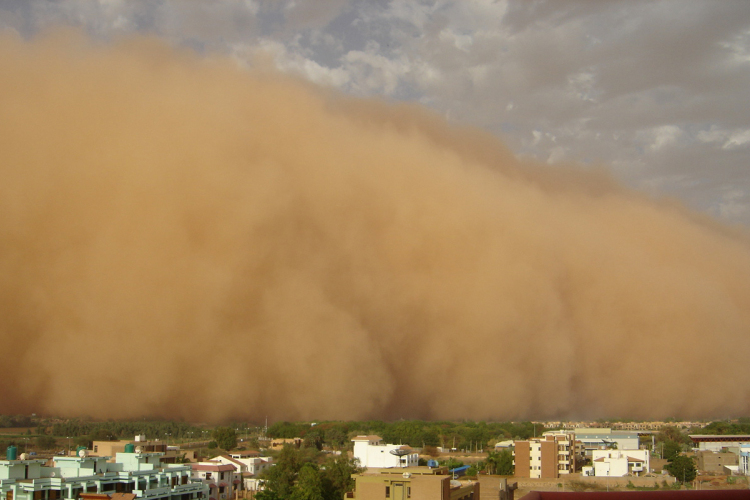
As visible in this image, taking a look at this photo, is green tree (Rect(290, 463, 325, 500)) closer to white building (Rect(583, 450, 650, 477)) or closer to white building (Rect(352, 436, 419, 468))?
white building (Rect(352, 436, 419, 468))

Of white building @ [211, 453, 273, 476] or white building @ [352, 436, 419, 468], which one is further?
white building @ [352, 436, 419, 468]

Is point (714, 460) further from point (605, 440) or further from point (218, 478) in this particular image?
point (218, 478)

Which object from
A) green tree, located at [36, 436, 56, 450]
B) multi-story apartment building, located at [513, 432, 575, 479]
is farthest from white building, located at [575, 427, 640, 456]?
green tree, located at [36, 436, 56, 450]

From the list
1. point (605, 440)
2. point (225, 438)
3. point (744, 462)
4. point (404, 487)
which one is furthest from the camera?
point (605, 440)

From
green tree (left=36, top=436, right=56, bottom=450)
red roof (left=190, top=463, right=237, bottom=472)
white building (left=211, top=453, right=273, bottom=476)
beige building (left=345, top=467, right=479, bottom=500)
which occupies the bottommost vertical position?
white building (left=211, top=453, right=273, bottom=476)

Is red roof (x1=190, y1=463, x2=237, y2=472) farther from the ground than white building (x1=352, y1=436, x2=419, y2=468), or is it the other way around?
red roof (x1=190, y1=463, x2=237, y2=472)

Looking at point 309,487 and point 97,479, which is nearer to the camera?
point 97,479

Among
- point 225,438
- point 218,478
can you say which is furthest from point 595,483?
point 225,438

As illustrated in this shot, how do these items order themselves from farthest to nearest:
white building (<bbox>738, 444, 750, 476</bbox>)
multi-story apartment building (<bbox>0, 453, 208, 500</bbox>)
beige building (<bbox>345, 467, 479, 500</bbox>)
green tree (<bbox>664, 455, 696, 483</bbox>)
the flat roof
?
the flat roof
white building (<bbox>738, 444, 750, 476</bbox>)
green tree (<bbox>664, 455, 696, 483</bbox>)
beige building (<bbox>345, 467, 479, 500</bbox>)
multi-story apartment building (<bbox>0, 453, 208, 500</bbox>)

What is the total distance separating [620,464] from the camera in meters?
15.2

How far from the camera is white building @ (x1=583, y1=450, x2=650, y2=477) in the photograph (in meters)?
15.2

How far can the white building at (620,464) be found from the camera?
597 inches

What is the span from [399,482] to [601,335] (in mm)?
16868

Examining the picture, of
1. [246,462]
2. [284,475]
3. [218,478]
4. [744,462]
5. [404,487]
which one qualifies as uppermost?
[404,487]
